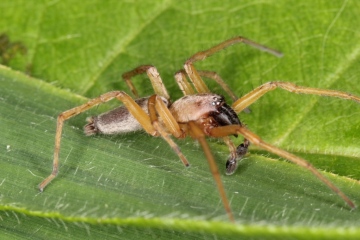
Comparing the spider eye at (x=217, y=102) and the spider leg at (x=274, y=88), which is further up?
the spider leg at (x=274, y=88)

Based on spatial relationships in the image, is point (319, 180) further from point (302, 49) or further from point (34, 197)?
point (34, 197)

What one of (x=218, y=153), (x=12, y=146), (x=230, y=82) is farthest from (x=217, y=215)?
(x=230, y=82)

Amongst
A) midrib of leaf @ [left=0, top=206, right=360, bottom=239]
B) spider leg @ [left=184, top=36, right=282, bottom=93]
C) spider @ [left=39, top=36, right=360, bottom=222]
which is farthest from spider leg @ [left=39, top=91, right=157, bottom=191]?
midrib of leaf @ [left=0, top=206, right=360, bottom=239]

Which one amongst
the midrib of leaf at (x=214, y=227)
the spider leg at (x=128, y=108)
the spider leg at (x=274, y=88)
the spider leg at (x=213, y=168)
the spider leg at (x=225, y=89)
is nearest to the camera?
the midrib of leaf at (x=214, y=227)

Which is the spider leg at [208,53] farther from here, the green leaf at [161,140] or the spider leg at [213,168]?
the spider leg at [213,168]

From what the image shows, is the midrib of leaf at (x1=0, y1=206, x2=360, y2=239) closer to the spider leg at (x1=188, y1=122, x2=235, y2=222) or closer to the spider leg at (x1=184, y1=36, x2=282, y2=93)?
the spider leg at (x1=188, y1=122, x2=235, y2=222)

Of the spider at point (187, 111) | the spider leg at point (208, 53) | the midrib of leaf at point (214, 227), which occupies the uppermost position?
the spider leg at point (208, 53)

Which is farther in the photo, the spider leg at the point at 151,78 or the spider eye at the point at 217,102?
the spider leg at the point at 151,78

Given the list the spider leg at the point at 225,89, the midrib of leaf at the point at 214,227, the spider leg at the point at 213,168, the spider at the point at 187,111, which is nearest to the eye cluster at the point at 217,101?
the spider at the point at 187,111
